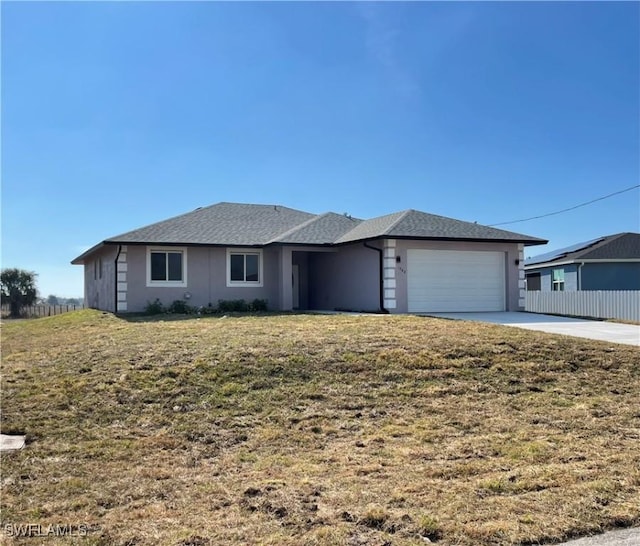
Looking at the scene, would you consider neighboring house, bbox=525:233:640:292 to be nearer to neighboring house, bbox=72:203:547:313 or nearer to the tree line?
neighboring house, bbox=72:203:547:313

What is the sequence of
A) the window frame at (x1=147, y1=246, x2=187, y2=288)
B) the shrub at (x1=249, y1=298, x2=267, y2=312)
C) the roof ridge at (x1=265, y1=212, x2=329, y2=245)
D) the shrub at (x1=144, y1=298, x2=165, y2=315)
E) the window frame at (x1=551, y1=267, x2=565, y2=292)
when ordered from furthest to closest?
1. the window frame at (x1=551, y1=267, x2=565, y2=292)
2. the roof ridge at (x1=265, y1=212, x2=329, y2=245)
3. the shrub at (x1=249, y1=298, x2=267, y2=312)
4. the window frame at (x1=147, y1=246, x2=187, y2=288)
5. the shrub at (x1=144, y1=298, x2=165, y2=315)

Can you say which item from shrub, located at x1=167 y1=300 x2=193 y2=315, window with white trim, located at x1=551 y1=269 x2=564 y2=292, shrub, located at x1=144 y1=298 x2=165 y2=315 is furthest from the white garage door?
window with white trim, located at x1=551 y1=269 x2=564 y2=292

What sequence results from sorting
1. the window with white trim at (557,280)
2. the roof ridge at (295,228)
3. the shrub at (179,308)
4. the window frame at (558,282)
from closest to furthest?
the shrub at (179,308) → the roof ridge at (295,228) → the window frame at (558,282) → the window with white trim at (557,280)

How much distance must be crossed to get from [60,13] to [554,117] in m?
17.4

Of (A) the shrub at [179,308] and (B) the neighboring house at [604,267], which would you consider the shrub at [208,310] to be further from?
(B) the neighboring house at [604,267]

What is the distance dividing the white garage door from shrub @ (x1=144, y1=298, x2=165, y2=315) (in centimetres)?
851

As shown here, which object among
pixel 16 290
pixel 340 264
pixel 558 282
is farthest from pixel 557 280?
pixel 16 290

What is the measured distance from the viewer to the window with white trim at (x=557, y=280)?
29.1 m

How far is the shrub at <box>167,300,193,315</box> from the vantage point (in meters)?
19.0

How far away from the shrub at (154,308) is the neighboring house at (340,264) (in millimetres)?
307

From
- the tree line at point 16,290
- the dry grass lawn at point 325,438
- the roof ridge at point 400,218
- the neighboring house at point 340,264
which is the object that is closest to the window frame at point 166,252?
the neighboring house at point 340,264

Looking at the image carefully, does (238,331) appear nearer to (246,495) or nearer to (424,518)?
(246,495)

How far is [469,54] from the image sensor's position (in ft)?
56.9

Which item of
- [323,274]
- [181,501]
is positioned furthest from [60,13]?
[323,274]
